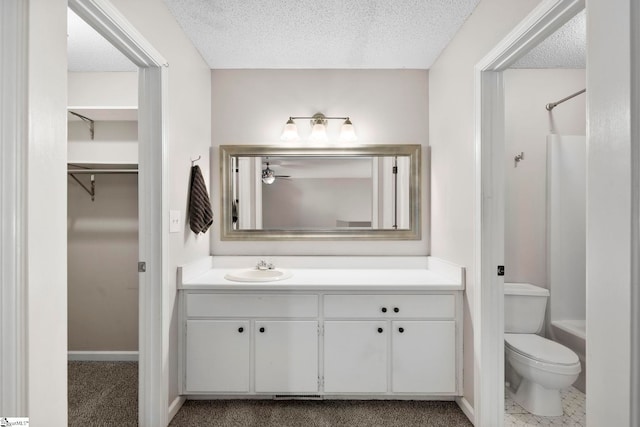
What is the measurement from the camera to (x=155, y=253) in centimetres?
191

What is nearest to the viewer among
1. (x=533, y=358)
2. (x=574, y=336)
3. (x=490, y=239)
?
(x=490, y=239)

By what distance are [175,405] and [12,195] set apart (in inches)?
64.6

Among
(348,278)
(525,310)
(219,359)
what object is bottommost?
(219,359)

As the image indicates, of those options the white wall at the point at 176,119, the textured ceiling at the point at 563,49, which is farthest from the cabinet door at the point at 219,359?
the textured ceiling at the point at 563,49

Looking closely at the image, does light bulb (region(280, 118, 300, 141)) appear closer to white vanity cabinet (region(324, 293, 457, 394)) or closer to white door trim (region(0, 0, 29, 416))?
white vanity cabinet (region(324, 293, 457, 394))

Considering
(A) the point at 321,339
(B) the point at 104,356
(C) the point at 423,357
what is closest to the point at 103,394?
(B) the point at 104,356

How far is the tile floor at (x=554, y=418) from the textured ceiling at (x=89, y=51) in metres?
3.50

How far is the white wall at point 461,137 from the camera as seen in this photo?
6.06 feet

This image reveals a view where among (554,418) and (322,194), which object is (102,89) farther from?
(554,418)

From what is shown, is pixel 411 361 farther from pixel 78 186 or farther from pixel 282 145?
pixel 78 186

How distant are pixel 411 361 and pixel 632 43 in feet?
6.16

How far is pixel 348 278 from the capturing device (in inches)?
93.0

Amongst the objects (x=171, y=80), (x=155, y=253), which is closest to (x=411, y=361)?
A: (x=155, y=253)

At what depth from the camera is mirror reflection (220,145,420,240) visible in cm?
276
